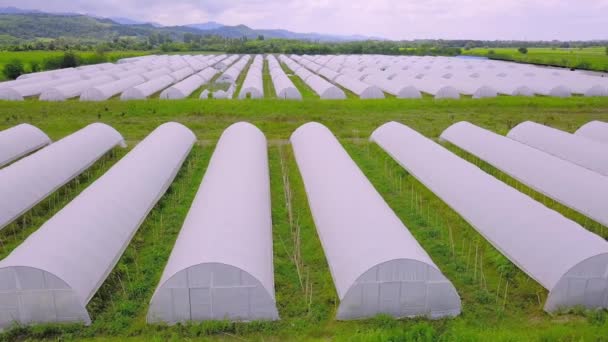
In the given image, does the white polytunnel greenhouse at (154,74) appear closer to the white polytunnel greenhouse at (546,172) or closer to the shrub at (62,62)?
the shrub at (62,62)

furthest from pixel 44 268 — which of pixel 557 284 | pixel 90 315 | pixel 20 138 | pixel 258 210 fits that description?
pixel 20 138

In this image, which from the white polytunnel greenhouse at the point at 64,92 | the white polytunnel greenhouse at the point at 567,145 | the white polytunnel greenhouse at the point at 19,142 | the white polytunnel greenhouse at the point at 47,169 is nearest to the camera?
the white polytunnel greenhouse at the point at 47,169

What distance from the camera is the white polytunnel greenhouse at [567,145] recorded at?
15122mm

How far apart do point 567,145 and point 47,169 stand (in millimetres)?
17298

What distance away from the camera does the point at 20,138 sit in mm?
17797

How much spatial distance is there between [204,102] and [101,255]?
1770 cm

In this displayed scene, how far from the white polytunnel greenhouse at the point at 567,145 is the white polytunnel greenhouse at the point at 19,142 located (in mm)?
19387

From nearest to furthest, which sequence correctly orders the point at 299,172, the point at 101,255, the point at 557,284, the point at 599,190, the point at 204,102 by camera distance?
1. the point at 557,284
2. the point at 101,255
3. the point at 599,190
4. the point at 299,172
5. the point at 204,102

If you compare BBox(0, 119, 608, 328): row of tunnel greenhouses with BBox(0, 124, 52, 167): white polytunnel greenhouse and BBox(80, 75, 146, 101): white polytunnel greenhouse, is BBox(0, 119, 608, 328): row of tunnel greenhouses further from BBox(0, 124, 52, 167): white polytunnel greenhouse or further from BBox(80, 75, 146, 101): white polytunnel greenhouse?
BBox(80, 75, 146, 101): white polytunnel greenhouse

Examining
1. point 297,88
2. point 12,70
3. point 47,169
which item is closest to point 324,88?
point 297,88

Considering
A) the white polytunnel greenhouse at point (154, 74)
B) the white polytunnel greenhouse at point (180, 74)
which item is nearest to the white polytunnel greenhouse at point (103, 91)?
the white polytunnel greenhouse at point (154, 74)

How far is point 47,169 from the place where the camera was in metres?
13.8

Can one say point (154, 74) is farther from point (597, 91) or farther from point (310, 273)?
point (310, 273)

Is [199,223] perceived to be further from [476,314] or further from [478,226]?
[478,226]
